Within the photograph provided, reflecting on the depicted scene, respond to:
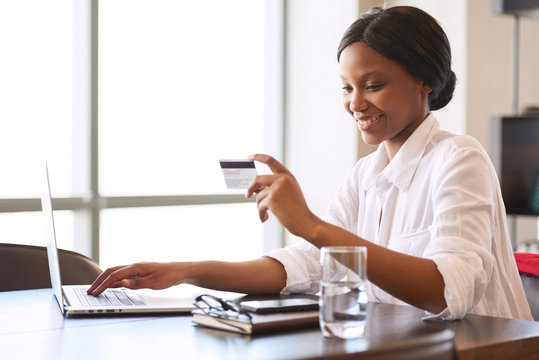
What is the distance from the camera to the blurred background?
333cm

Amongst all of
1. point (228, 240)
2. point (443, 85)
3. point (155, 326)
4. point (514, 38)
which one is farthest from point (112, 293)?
point (514, 38)

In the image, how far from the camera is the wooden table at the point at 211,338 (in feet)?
3.31

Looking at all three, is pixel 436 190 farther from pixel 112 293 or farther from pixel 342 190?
pixel 112 293

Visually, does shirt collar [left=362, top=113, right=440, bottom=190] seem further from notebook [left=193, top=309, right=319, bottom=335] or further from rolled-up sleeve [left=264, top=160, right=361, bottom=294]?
notebook [left=193, top=309, right=319, bottom=335]

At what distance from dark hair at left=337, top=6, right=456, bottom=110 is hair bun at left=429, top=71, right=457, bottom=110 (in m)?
0.06

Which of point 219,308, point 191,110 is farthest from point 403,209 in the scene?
point 191,110

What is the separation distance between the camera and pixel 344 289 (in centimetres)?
102

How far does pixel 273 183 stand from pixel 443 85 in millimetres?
612

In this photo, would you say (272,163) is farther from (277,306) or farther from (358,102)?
(358,102)

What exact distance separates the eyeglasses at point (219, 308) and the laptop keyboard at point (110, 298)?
211 millimetres

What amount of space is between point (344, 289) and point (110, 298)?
65cm

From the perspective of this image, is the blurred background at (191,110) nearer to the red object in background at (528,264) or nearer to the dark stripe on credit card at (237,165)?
the red object in background at (528,264)

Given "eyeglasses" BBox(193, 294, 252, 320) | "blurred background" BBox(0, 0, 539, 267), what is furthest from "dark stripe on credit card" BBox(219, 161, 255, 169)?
"blurred background" BBox(0, 0, 539, 267)

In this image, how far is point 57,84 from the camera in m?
3.38
